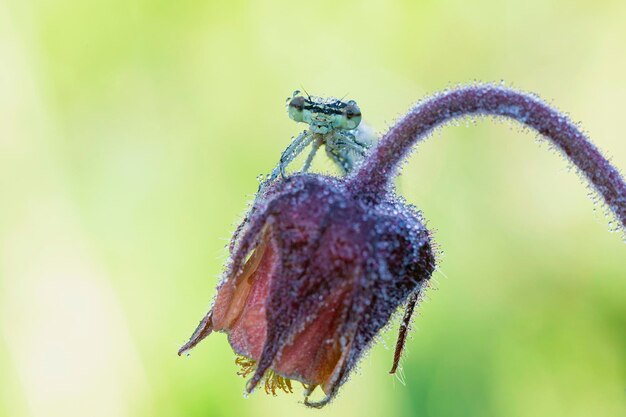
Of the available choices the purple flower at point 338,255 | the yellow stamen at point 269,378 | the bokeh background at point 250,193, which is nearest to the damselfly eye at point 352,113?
the purple flower at point 338,255

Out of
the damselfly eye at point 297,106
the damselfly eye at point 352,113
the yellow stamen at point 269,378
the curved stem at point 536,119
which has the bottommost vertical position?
the yellow stamen at point 269,378

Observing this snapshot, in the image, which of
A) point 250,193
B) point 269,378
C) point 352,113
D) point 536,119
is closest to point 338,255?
point 269,378

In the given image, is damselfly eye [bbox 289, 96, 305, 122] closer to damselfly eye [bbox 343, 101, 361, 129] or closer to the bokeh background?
damselfly eye [bbox 343, 101, 361, 129]

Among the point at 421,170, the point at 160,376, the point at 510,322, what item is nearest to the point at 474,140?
the point at 421,170

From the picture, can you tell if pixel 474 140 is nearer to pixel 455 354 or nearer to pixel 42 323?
pixel 455 354

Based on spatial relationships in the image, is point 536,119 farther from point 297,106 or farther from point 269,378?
point 269,378

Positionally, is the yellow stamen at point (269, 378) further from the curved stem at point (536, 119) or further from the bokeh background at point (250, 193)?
the bokeh background at point (250, 193)
